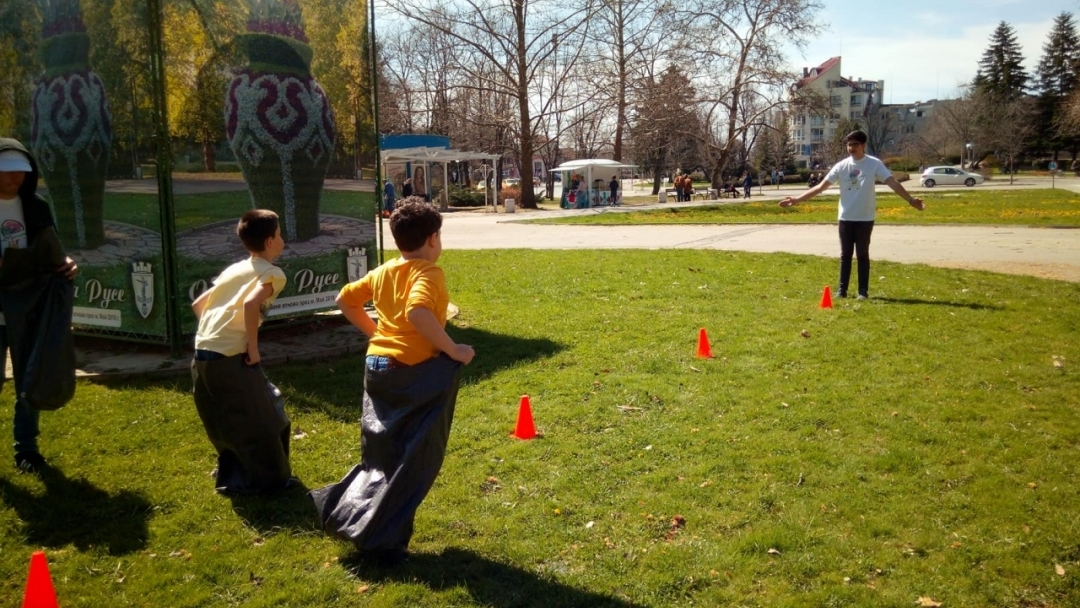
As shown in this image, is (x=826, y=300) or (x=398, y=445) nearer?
(x=398, y=445)

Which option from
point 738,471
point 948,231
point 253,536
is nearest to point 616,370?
point 738,471

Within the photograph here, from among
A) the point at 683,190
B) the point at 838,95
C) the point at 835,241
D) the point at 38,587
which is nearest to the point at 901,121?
the point at 838,95

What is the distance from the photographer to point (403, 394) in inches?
147

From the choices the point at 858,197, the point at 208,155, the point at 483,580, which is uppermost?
the point at 208,155

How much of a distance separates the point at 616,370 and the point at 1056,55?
10392 cm

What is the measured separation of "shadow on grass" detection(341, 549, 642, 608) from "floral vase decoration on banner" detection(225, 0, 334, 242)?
17.6 feet

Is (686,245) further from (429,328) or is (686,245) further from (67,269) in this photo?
(429,328)

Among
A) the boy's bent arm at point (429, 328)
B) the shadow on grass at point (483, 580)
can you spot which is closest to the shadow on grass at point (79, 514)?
the shadow on grass at point (483, 580)

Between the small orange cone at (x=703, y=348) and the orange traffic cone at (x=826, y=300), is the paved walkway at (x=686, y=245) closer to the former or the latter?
the small orange cone at (x=703, y=348)

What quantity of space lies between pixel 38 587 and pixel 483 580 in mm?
1846

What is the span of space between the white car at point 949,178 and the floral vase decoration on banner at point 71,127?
2542 inches

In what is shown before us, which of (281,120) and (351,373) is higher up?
(281,120)

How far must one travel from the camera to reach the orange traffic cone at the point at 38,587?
11.0 feet

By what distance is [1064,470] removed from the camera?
4930 millimetres
